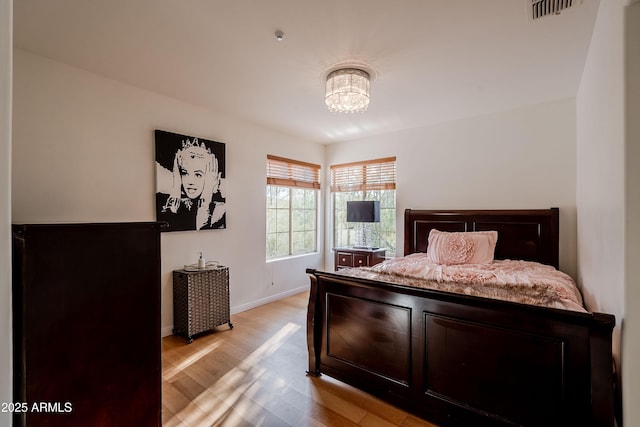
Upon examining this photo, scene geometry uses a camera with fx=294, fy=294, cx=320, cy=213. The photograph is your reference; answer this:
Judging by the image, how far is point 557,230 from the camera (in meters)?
3.27

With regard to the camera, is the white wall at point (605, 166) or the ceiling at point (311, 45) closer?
the white wall at point (605, 166)

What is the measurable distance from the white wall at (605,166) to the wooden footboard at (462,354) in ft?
0.54

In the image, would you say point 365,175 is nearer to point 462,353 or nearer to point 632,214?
point 462,353

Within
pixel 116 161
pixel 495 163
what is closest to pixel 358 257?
pixel 495 163

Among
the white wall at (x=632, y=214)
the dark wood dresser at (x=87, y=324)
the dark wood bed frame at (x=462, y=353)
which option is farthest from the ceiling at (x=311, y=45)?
the dark wood bed frame at (x=462, y=353)

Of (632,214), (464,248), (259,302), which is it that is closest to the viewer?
(632,214)

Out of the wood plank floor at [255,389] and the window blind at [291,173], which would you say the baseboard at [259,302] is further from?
the window blind at [291,173]

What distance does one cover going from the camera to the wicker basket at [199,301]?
9.90ft

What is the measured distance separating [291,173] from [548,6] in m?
3.53

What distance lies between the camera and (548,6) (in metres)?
1.76

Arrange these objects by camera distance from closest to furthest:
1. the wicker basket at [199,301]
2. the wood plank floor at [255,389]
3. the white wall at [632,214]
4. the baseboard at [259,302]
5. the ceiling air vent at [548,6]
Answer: the white wall at [632,214]
the ceiling air vent at [548,6]
the wood plank floor at [255,389]
the wicker basket at [199,301]
the baseboard at [259,302]

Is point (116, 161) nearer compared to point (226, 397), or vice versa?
point (226, 397)

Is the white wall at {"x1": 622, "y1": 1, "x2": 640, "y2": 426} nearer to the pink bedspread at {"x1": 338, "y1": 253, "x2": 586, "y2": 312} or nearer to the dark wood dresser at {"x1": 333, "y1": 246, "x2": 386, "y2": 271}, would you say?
the pink bedspread at {"x1": 338, "y1": 253, "x2": 586, "y2": 312}

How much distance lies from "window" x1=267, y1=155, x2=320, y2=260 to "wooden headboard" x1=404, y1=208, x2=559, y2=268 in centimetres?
194
